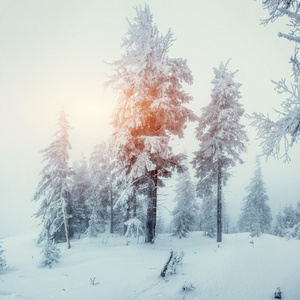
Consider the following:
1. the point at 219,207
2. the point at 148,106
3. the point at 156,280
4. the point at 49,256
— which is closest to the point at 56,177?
the point at 49,256

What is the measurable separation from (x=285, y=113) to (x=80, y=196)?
27320 millimetres

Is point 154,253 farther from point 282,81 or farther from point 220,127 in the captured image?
point 220,127

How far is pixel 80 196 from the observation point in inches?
1078

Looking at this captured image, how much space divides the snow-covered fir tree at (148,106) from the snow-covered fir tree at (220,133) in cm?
508

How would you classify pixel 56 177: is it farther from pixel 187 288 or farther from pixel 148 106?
pixel 187 288

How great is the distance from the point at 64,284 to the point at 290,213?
48.1 metres

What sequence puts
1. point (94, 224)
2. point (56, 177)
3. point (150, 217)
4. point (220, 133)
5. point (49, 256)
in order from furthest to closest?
point (94, 224)
point (56, 177)
point (220, 133)
point (150, 217)
point (49, 256)

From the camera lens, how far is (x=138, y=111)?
10.6 meters

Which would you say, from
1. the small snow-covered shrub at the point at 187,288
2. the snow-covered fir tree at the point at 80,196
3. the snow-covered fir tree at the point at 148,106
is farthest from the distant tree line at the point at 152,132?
the small snow-covered shrub at the point at 187,288

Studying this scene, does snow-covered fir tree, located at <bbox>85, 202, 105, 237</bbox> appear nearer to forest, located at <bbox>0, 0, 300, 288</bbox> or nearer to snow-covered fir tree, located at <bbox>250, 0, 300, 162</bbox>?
forest, located at <bbox>0, 0, 300, 288</bbox>

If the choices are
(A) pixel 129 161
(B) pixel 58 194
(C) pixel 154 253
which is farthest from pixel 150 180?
(B) pixel 58 194

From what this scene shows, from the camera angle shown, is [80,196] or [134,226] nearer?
[134,226]

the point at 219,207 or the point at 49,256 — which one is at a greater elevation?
the point at 219,207

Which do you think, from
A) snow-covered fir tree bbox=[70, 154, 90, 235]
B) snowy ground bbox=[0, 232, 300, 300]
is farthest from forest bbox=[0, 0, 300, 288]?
snowy ground bbox=[0, 232, 300, 300]
